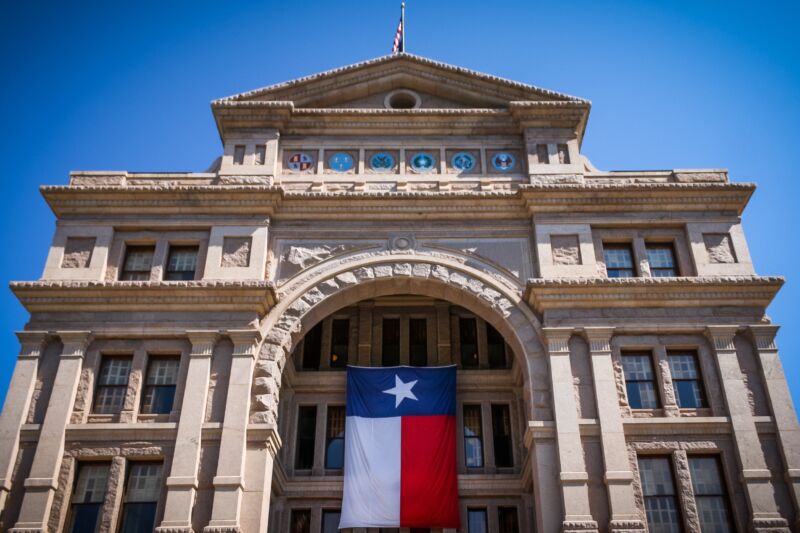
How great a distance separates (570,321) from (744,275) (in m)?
6.11

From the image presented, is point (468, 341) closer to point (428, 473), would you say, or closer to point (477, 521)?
point (428, 473)

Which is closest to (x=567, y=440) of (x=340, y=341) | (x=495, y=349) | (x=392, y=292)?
(x=392, y=292)

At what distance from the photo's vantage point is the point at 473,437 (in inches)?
1212

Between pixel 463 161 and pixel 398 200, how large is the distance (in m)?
3.26

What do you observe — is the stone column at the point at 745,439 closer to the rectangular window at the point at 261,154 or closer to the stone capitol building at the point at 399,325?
the stone capitol building at the point at 399,325

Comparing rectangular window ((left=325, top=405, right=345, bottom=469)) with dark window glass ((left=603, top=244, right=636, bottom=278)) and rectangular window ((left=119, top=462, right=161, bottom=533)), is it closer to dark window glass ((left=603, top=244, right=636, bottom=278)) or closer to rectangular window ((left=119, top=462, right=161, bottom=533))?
rectangular window ((left=119, top=462, right=161, bottom=533))

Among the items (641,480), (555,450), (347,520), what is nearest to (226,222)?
(347,520)

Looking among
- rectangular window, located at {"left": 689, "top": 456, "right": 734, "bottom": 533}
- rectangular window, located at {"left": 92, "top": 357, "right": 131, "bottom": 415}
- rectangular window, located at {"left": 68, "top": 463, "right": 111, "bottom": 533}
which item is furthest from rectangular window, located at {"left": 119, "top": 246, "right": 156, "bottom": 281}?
rectangular window, located at {"left": 689, "top": 456, "right": 734, "bottom": 533}

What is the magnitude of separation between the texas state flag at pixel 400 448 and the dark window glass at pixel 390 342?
3091 millimetres

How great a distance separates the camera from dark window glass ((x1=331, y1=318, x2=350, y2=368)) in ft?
107

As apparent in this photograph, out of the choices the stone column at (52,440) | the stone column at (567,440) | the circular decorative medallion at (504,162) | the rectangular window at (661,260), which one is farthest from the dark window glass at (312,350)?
the rectangular window at (661,260)

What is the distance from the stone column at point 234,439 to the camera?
22.3 m

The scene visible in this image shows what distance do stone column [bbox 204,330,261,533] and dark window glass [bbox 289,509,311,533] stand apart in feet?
21.8

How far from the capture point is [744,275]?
26.5 m
